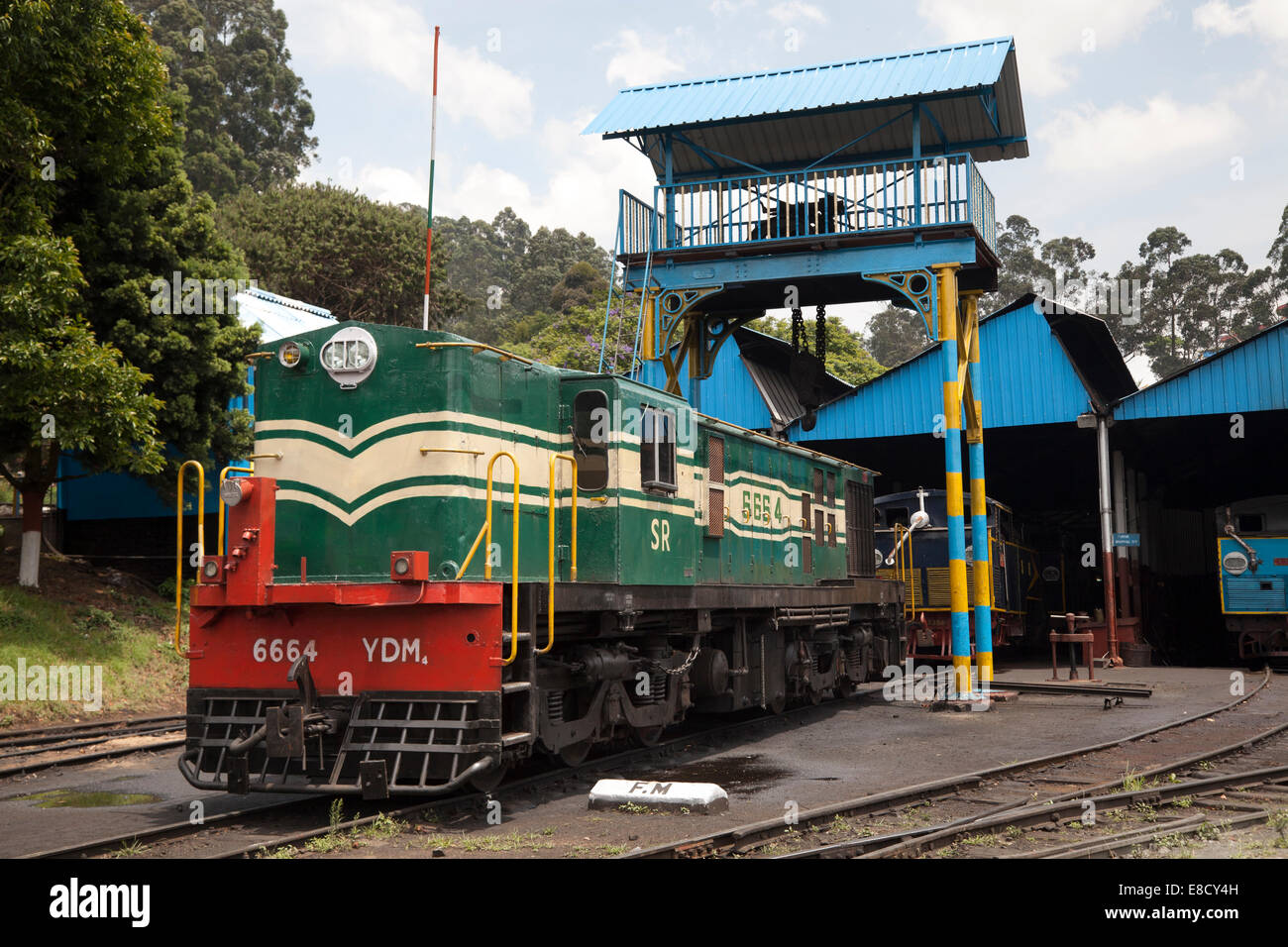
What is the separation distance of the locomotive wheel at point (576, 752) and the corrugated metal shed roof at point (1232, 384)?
17.1m

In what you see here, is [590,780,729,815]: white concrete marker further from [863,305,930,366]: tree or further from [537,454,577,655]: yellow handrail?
[863,305,930,366]: tree

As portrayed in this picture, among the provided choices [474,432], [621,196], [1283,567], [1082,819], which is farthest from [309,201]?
[1082,819]

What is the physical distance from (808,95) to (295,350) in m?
11.7

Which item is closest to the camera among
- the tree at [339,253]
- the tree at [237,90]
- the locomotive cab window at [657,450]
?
the locomotive cab window at [657,450]

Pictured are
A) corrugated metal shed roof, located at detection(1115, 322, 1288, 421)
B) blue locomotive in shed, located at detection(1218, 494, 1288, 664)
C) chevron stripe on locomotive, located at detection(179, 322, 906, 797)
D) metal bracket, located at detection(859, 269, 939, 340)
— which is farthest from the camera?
blue locomotive in shed, located at detection(1218, 494, 1288, 664)

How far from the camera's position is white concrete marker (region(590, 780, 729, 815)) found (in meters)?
8.59

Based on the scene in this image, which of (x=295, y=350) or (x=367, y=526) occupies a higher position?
(x=295, y=350)

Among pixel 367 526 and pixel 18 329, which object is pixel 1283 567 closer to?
pixel 367 526

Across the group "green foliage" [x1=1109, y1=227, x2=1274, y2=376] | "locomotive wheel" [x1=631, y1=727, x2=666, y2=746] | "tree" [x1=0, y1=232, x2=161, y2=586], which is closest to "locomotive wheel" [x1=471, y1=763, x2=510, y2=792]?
"locomotive wheel" [x1=631, y1=727, x2=666, y2=746]

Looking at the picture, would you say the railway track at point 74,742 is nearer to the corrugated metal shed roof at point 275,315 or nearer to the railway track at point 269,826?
the railway track at point 269,826

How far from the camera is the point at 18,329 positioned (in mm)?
14859

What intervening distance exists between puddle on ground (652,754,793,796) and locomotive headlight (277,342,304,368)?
16.0 ft

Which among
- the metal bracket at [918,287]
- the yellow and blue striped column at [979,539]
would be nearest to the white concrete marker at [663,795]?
the yellow and blue striped column at [979,539]

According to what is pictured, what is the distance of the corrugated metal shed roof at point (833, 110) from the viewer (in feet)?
59.0
